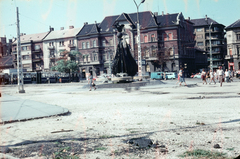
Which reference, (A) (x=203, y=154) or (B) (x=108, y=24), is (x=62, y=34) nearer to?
(B) (x=108, y=24)

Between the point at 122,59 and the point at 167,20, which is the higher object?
the point at 167,20

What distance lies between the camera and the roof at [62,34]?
84325mm

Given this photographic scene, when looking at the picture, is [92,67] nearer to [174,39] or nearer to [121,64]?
[174,39]

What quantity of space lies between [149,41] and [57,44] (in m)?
30.8

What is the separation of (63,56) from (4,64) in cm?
3057

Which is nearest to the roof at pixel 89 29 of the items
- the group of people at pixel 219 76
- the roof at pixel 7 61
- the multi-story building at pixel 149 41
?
the multi-story building at pixel 149 41

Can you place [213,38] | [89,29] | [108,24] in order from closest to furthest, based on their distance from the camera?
[108,24], [89,29], [213,38]

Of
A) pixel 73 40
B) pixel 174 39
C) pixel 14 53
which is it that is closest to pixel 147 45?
pixel 174 39

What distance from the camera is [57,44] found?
86.2m

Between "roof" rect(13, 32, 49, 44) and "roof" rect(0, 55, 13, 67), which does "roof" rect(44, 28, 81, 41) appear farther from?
"roof" rect(0, 55, 13, 67)

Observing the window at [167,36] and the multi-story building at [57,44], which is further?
the multi-story building at [57,44]

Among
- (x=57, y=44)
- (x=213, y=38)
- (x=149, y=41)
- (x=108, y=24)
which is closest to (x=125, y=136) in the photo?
(x=149, y=41)

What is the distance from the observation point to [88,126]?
A: 7266mm

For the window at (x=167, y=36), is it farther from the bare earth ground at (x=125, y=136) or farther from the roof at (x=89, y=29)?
the bare earth ground at (x=125, y=136)
